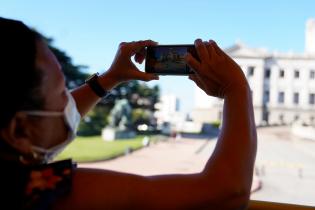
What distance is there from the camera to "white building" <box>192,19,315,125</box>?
56.2 ft

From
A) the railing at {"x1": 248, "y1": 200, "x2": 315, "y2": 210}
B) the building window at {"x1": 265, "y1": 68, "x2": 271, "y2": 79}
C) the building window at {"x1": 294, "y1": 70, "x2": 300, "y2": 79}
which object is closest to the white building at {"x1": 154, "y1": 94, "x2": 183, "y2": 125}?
the building window at {"x1": 265, "y1": 68, "x2": 271, "y2": 79}

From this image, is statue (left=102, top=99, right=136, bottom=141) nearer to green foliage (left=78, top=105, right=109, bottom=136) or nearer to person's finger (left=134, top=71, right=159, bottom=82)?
green foliage (left=78, top=105, right=109, bottom=136)

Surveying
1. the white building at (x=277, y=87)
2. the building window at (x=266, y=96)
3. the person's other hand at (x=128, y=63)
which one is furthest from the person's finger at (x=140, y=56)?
the building window at (x=266, y=96)

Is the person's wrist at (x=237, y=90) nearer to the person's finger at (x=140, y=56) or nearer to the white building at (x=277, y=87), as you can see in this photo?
the person's finger at (x=140, y=56)

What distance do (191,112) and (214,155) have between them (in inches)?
731

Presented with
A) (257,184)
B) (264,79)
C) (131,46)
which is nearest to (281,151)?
(257,184)

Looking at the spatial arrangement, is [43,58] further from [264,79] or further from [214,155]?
[264,79]

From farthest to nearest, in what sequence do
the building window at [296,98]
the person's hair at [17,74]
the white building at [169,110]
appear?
1. the white building at [169,110]
2. the building window at [296,98]
3. the person's hair at [17,74]

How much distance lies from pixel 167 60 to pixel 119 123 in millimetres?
13724

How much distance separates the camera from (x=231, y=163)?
35 cm

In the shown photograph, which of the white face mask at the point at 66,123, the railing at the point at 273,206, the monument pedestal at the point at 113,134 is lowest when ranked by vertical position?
the monument pedestal at the point at 113,134

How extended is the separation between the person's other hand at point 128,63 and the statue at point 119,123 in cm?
1298

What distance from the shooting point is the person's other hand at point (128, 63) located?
55cm

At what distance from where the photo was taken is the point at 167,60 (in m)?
0.51
